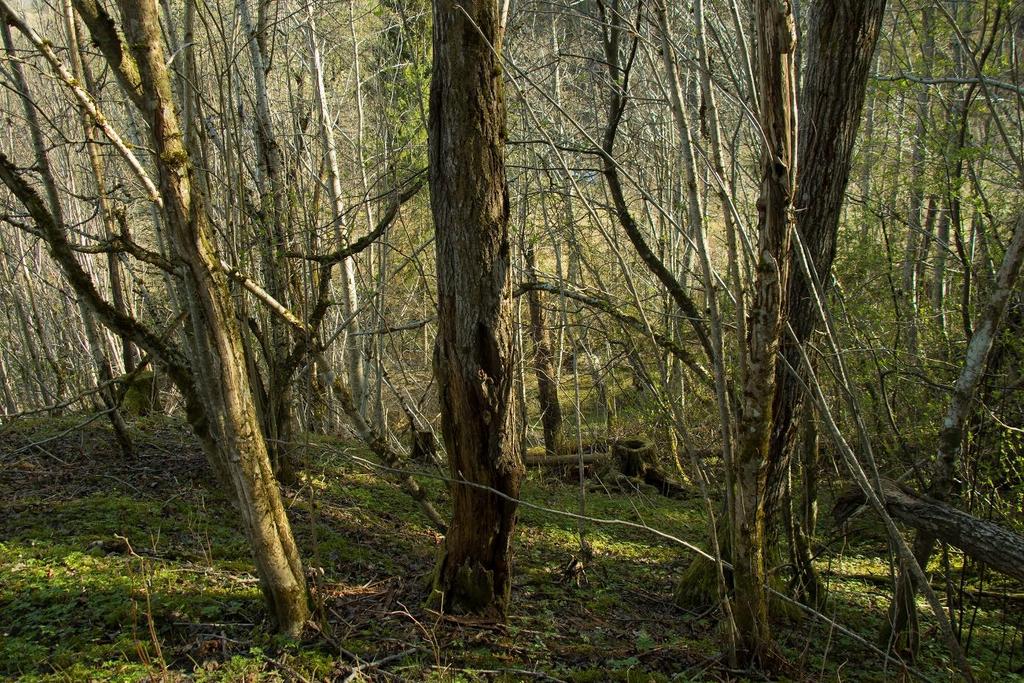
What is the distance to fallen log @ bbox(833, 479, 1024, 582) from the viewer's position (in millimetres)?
→ 3230

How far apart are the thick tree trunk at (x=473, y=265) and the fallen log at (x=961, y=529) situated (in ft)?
5.88

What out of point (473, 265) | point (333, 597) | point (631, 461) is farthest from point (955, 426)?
point (631, 461)

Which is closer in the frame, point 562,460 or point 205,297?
point 205,297

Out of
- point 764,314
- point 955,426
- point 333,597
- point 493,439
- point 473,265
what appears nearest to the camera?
point 764,314

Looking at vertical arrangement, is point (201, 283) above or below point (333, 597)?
above

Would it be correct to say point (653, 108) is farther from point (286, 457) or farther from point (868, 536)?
point (286, 457)

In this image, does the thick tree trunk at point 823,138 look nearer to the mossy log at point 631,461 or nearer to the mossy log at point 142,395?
the mossy log at point 631,461

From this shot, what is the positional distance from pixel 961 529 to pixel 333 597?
325 cm

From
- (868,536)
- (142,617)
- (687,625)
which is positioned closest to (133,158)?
(142,617)

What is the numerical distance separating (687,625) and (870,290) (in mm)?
4080

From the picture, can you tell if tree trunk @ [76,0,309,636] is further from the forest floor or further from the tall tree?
the forest floor

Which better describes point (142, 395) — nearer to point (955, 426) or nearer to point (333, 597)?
point (333, 597)

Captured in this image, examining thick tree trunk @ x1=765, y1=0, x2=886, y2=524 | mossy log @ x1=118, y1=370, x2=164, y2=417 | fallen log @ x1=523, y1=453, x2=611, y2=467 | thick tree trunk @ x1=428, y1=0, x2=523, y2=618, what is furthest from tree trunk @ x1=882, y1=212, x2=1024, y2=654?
mossy log @ x1=118, y1=370, x2=164, y2=417

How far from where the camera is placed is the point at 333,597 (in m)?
3.90
